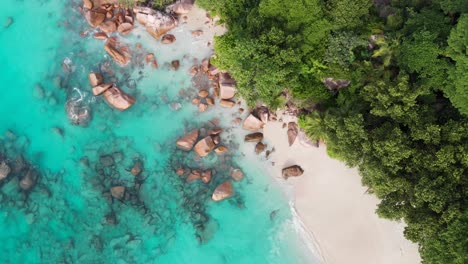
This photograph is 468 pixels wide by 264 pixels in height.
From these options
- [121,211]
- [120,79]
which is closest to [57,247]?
[121,211]

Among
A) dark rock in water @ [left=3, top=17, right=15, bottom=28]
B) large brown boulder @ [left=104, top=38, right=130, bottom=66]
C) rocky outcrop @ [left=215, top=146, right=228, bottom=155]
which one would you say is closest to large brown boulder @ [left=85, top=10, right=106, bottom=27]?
large brown boulder @ [left=104, top=38, right=130, bottom=66]

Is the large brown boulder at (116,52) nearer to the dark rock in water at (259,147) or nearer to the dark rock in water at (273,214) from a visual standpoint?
the dark rock in water at (259,147)

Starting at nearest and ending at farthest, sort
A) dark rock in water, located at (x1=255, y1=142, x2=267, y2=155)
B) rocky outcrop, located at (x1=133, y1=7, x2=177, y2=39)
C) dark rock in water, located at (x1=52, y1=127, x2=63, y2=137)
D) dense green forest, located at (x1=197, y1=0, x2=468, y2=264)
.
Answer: dense green forest, located at (x1=197, y1=0, x2=468, y2=264), dark rock in water, located at (x1=255, y1=142, x2=267, y2=155), rocky outcrop, located at (x1=133, y1=7, x2=177, y2=39), dark rock in water, located at (x1=52, y1=127, x2=63, y2=137)

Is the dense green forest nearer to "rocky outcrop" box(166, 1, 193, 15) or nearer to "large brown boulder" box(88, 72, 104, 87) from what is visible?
"rocky outcrop" box(166, 1, 193, 15)

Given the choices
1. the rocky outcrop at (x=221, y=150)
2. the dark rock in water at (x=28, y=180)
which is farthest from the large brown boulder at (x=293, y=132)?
the dark rock in water at (x=28, y=180)

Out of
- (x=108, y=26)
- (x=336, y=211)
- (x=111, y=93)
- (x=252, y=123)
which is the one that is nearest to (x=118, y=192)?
(x=111, y=93)

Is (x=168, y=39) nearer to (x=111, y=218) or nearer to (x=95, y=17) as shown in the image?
(x=95, y=17)

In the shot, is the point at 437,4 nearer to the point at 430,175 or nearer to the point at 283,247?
the point at 430,175
